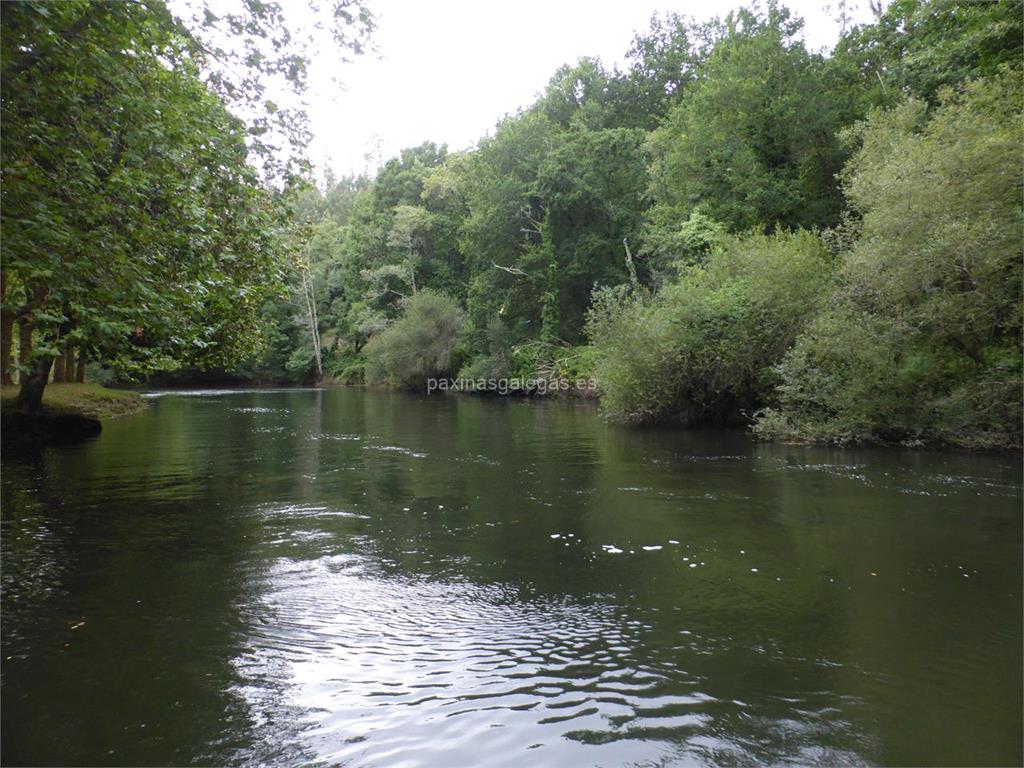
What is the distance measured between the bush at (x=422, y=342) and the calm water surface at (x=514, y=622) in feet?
132

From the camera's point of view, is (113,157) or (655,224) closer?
(113,157)

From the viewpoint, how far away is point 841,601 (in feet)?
22.7

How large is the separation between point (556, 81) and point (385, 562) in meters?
53.6

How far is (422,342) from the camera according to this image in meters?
54.2

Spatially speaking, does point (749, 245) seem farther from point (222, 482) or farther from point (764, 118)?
point (222, 482)

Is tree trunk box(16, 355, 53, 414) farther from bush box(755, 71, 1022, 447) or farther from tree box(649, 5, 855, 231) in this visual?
tree box(649, 5, 855, 231)

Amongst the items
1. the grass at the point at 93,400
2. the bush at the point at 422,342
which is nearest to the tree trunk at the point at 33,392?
the grass at the point at 93,400

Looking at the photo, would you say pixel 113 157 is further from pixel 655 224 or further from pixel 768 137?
pixel 655 224

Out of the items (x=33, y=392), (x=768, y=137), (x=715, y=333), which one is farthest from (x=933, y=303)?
(x=33, y=392)

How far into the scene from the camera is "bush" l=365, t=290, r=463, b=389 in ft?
176

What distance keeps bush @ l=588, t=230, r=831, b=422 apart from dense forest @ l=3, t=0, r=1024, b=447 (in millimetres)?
82

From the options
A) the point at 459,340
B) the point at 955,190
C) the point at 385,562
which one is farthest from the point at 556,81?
the point at 385,562

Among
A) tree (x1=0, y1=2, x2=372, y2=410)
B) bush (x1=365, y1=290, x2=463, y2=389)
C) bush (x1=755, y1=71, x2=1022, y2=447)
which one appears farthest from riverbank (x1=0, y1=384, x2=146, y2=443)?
bush (x1=365, y1=290, x2=463, y2=389)

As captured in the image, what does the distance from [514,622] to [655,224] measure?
34522 millimetres
